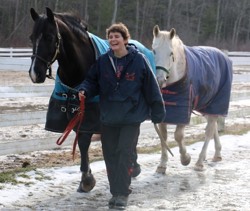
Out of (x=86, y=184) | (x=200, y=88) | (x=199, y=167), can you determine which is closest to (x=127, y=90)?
(x=86, y=184)

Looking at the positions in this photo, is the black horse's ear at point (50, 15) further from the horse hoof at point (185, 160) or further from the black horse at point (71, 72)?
the horse hoof at point (185, 160)

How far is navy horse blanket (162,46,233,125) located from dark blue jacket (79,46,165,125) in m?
1.42

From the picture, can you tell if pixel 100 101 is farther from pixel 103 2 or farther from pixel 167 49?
pixel 103 2

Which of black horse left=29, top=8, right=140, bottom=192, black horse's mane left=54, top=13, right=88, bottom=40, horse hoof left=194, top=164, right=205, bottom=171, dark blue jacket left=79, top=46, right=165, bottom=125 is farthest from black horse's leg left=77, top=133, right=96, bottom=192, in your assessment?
horse hoof left=194, top=164, right=205, bottom=171

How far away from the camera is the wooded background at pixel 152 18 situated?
4281 centimetres

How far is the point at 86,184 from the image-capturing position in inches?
223

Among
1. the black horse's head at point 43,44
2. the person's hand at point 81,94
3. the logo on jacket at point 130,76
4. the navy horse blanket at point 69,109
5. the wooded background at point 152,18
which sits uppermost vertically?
the black horse's head at point 43,44

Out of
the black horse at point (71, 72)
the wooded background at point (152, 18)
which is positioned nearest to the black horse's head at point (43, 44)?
the black horse at point (71, 72)

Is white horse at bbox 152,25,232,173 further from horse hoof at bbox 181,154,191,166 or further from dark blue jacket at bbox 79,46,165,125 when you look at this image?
dark blue jacket at bbox 79,46,165,125

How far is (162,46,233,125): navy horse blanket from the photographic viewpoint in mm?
6559

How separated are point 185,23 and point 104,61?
165 ft

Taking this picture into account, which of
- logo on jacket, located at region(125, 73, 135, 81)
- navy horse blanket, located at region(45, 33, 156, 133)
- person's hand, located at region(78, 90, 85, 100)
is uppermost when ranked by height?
logo on jacket, located at region(125, 73, 135, 81)

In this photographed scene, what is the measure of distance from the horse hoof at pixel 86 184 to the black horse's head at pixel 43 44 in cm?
124

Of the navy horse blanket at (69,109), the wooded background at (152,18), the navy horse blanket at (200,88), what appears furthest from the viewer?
the wooded background at (152,18)
